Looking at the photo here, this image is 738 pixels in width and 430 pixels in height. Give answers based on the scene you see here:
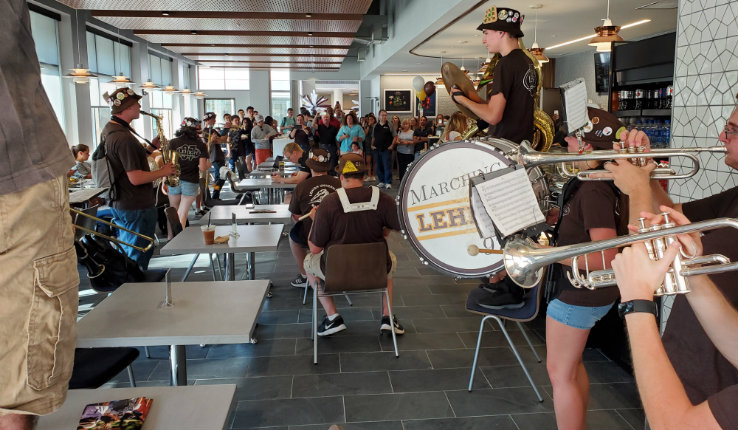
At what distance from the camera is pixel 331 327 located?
4.24 m

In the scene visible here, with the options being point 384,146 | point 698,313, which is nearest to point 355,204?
point 698,313

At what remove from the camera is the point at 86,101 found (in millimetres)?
11789

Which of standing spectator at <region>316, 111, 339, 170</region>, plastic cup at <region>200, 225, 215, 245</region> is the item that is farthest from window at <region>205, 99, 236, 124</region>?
plastic cup at <region>200, 225, 215, 245</region>

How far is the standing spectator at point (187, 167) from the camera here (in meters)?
7.08

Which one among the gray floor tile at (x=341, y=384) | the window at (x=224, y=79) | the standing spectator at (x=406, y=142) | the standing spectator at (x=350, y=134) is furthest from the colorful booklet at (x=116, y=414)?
the window at (x=224, y=79)

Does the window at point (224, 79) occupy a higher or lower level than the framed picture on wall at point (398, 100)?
higher

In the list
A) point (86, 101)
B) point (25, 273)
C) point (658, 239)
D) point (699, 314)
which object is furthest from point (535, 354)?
point (86, 101)

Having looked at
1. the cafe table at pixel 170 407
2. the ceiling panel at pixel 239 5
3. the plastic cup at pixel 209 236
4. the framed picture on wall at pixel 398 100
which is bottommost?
the cafe table at pixel 170 407

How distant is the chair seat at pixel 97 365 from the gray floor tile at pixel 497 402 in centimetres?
175

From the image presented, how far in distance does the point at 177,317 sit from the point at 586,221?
1.67 metres

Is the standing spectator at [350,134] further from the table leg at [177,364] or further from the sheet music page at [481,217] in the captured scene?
the sheet music page at [481,217]

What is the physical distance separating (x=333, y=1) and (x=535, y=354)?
6.38 metres

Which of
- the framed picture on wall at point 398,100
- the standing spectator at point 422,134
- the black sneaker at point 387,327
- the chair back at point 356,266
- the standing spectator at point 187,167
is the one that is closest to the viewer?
the chair back at point 356,266

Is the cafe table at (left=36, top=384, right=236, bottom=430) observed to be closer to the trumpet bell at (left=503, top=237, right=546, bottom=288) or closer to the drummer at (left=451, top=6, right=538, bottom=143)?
→ the trumpet bell at (left=503, top=237, right=546, bottom=288)
